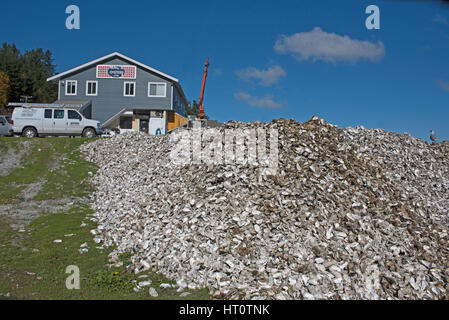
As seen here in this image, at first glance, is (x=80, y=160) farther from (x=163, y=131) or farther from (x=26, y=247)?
(x=163, y=131)

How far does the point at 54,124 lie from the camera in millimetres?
24062

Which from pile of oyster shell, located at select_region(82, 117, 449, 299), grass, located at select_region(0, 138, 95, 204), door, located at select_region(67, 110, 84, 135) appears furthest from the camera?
door, located at select_region(67, 110, 84, 135)

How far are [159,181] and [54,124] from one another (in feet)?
51.9

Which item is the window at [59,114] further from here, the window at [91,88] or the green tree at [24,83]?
the green tree at [24,83]

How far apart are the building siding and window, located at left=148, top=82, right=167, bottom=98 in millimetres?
336

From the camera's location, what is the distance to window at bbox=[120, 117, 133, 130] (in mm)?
38500

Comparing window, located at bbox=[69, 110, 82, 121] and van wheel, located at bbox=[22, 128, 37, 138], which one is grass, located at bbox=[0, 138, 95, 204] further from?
window, located at bbox=[69, 110, 82, 121]

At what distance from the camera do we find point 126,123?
38.6 m

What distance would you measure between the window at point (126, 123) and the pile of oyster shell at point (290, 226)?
2597 centimetres

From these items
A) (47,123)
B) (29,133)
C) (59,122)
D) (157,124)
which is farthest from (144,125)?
(29,133)

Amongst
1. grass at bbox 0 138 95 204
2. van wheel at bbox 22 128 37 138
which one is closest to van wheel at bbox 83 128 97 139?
grass at bbox 0 138 95 204

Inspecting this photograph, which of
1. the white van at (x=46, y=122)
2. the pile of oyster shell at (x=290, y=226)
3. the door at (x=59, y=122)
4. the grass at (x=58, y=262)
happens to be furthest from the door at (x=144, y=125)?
the pile of oyster shell at (x=290, y=226)

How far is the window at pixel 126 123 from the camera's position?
1516 inches
